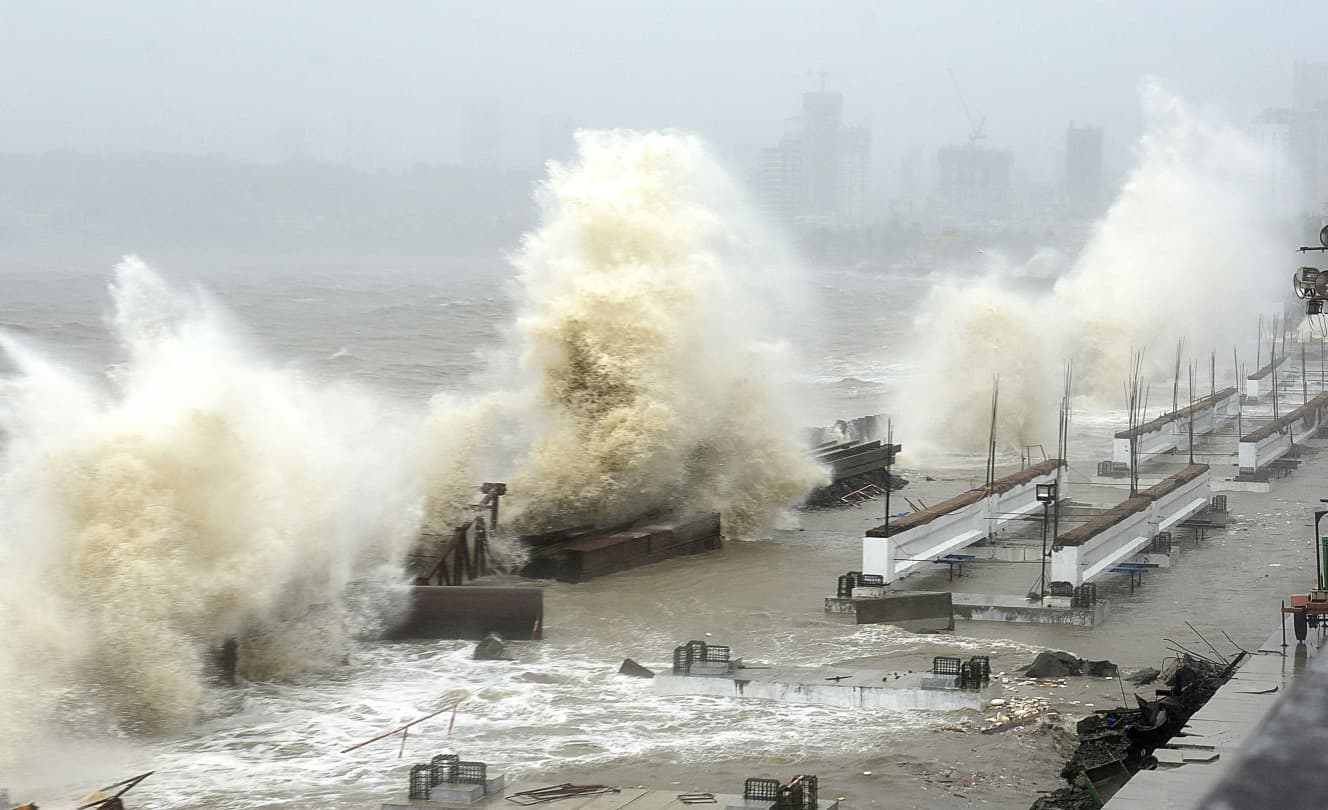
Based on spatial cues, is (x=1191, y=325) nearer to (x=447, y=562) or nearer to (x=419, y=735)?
(x=447, y=562)

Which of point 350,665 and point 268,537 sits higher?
point 268,537

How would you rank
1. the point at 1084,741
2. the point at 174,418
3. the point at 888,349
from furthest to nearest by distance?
the point at 888,349 → the point at 174,418 → the point at 1084,741

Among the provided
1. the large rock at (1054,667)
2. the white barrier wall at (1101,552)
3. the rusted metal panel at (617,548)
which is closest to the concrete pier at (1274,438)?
the white barrier wall at (1101,552)

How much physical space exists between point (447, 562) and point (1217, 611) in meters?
11.0

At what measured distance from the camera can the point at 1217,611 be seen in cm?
2072

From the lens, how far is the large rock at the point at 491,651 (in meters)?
18.3

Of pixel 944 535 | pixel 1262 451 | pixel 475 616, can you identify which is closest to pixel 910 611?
pixel 944 535

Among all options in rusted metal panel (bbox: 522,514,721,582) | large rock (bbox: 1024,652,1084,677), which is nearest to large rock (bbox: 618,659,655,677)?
large rock (bbox: 1024,652,1084,677)

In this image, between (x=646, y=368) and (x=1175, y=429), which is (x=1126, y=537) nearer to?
(x=646, y=368)

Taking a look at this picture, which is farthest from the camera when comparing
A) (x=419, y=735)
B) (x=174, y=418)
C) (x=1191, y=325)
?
(x=1191, y=325)

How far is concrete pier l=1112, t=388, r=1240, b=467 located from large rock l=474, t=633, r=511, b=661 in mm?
16962

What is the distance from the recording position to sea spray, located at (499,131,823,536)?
27.1 metres

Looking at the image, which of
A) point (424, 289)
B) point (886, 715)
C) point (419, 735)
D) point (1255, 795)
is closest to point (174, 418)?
point (419, 735)

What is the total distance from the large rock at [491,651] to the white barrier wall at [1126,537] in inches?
291
